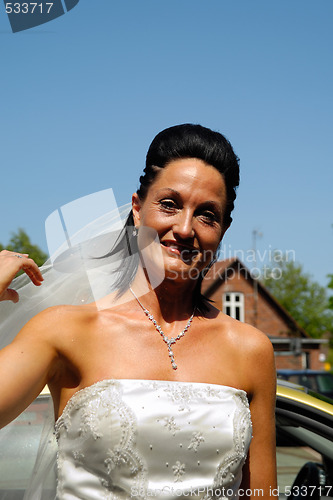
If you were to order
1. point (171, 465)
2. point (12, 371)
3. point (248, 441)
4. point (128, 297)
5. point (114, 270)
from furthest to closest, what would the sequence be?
point (114, 270), point (128, 297), point (248, 441), point (171, 465), point (12, 371)

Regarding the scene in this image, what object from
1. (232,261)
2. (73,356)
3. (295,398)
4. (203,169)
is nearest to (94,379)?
(73,356)

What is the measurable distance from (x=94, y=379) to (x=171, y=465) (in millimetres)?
381

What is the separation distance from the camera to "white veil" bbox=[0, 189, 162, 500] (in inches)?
100.0

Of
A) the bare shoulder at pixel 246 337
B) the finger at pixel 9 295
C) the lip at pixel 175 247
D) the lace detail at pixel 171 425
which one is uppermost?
the lip at pixel 175 247

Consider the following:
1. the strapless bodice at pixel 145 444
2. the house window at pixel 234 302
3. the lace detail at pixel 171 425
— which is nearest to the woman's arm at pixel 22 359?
the strapless bodice at pixel 145 444

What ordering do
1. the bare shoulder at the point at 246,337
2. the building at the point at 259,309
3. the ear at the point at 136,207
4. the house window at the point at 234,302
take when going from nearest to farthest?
the bare shoulder at the point at 246,337 < the ear at the point at 136,207 < the building at the point at 259,309 < the house window at the point at 234,302

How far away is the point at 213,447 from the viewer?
211cm

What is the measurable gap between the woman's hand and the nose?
0.51m

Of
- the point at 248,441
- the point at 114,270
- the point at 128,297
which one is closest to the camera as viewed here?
the point at 248,441

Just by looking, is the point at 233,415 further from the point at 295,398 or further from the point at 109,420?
the point at 295,398

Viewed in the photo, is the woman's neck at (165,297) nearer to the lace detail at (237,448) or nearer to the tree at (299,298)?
the lace detail at (237,448)

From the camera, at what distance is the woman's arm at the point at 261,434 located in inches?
90.4

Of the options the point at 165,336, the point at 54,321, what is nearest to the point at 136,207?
the point at 165,336

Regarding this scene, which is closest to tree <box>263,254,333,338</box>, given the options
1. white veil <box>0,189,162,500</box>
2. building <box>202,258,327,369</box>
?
building <box>202,258,327,369</box>
